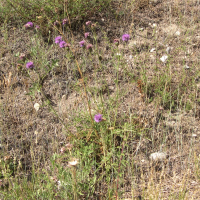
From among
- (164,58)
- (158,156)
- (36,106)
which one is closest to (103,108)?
(158,156)

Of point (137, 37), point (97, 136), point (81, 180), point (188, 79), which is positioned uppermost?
point (137, 37)

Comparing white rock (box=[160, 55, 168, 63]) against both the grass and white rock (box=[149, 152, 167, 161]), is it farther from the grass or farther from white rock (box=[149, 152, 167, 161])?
white rock (box=[149, 152, 167, 161])

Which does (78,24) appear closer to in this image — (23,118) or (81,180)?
(23,118)

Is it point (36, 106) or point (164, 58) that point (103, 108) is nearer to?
point (36, 106)

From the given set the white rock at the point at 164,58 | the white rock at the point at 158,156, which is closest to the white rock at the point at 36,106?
the white rock at the point at 158,156

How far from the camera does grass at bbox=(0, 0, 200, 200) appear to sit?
171cm

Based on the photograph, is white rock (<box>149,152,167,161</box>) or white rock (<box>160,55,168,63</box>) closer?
white rock (<box>149,152,167,161</box>)

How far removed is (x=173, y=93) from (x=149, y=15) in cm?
150

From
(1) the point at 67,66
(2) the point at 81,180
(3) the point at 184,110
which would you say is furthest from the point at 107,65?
(2) the point at 81,180

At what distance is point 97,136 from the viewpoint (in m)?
1.89

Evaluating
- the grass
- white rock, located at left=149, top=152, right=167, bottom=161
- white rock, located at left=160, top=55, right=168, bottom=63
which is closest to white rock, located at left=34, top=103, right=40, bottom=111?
the grass

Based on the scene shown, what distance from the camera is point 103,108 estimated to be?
1.93m

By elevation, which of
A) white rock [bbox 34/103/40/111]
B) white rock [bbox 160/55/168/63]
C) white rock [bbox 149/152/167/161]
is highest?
white rock [bbox 160/55/168/63]

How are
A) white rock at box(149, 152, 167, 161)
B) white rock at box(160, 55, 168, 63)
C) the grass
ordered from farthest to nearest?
white rock at box(160, 55, 168, 63) → white rock at box(149, 152, 167, 161) → the grass
